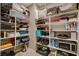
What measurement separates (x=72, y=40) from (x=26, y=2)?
2.17 feet

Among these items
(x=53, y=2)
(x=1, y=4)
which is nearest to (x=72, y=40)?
(x=53, y=2)

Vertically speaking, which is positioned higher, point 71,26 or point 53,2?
point 53,2

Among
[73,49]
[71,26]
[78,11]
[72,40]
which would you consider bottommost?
[73,49]

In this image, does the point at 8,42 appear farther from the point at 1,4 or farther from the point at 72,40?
the point at 72,40

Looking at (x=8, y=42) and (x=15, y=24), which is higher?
(x=15, y=24)

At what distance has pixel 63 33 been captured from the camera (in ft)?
3.24

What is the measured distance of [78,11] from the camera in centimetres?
85

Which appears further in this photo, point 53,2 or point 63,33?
point 63,33

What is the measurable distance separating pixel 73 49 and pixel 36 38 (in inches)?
17.7

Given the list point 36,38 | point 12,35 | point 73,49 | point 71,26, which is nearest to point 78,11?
point 71,26

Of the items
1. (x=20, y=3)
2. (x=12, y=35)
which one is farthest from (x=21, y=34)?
(x=20, y=3)

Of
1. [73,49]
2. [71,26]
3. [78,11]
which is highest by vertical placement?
[78,11]

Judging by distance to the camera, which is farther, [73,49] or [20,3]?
[73,49]

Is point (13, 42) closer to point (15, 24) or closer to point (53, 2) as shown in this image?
point (15, 24)
